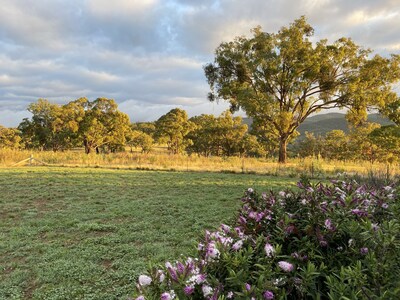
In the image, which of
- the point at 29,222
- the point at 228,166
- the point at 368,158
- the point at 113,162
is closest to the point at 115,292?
the point at 29,222

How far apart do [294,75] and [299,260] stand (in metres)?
16.6

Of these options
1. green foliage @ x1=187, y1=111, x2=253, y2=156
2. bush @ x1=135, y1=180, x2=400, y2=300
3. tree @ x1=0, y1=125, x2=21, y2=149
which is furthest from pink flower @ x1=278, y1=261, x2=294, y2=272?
tree @ x1=0, y1=125, x2=21, y2=149

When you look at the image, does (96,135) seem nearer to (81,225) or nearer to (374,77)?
(374,77)

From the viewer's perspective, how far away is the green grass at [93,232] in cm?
259

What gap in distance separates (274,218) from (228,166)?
1161cm

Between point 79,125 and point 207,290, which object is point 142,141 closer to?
point 79,125

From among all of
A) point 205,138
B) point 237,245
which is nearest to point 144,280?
point 237,245

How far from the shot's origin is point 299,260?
1.18 meters

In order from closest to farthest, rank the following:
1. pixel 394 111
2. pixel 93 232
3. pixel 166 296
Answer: pixel 166 296, pixel 93 232, pixel 394 111

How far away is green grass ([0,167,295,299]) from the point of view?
8.50 feet

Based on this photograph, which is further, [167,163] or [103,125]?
[103,125]

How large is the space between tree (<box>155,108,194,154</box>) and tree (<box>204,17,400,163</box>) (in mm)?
16429

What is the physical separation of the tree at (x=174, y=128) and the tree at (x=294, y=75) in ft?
53.9

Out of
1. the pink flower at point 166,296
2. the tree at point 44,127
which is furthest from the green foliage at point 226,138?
the pink flower at point 166,296
